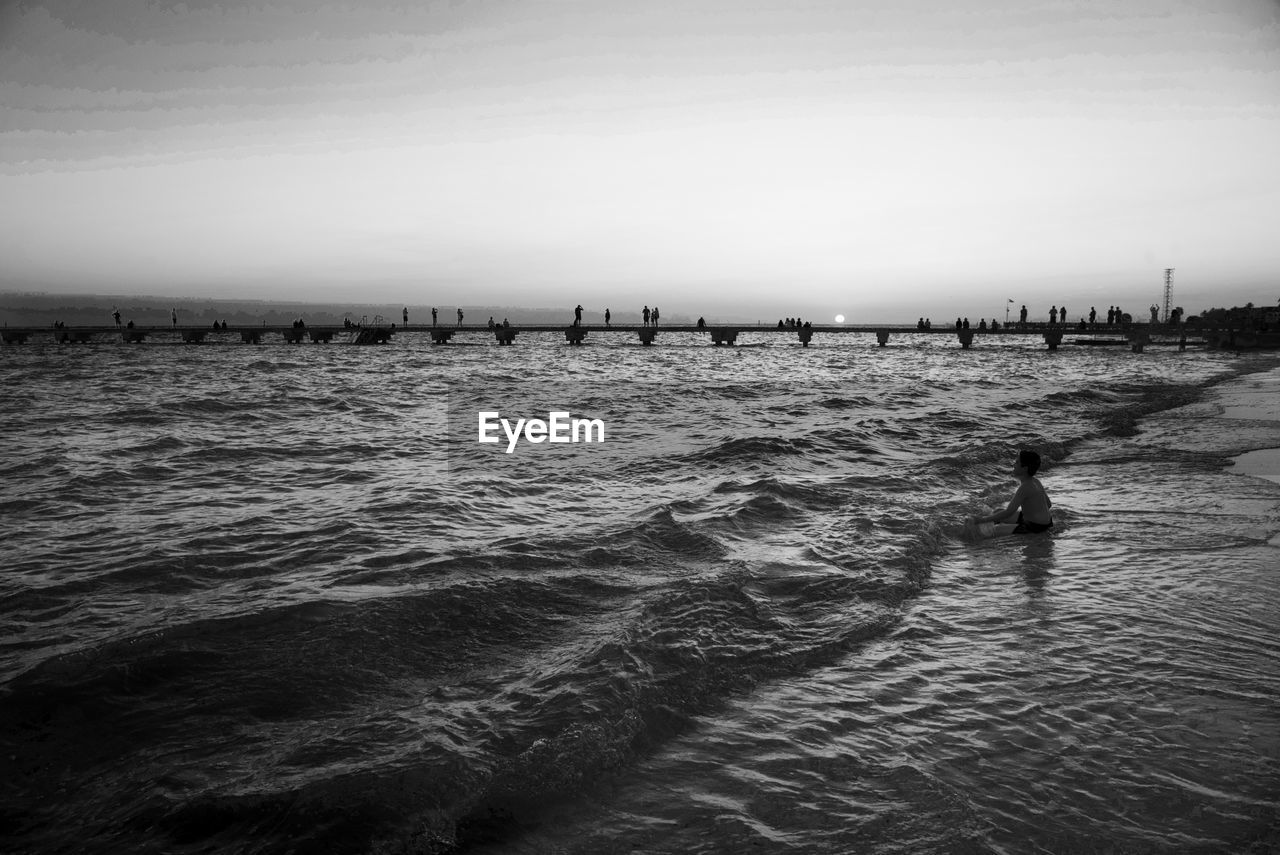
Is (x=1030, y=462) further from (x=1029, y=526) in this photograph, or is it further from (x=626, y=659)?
(x=626, y=659)

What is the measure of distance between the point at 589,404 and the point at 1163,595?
19.1 m

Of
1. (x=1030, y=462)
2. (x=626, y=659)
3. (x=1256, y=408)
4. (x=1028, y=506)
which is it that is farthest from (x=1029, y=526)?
(x=1256, y=408)

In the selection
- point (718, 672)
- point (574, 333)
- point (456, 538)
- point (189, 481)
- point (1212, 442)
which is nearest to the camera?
A: point (718, 672)

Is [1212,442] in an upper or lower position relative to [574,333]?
lower

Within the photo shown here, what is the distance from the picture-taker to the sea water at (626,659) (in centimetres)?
361

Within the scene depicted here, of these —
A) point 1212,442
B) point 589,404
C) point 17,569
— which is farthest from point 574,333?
point 17,569

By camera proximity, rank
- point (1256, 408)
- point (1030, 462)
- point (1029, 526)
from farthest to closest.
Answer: point (1256, 408), point (1029, 526), point (1030, 462)

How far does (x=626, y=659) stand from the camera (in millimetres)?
5336

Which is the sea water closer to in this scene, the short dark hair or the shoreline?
the shoreline

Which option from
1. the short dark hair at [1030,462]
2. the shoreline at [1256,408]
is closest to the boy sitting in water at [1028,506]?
the short dark hair at [1030,462]

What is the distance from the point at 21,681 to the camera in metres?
4.93

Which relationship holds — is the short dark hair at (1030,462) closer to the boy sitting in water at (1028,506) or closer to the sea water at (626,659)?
the boy sitting in water at (1028,506)

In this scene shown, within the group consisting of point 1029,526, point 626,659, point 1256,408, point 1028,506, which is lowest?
point 626,659

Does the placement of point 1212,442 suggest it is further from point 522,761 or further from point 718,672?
point 522,761
